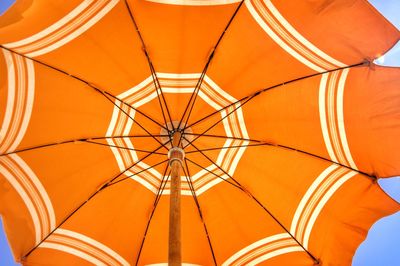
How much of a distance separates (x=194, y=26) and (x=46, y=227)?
9.49 feet

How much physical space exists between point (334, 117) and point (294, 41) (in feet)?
3.42

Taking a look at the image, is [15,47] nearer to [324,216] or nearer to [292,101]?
[292,101]

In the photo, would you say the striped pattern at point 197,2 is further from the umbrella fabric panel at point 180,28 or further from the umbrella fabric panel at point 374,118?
the umbrella fabric panel at point 374,118

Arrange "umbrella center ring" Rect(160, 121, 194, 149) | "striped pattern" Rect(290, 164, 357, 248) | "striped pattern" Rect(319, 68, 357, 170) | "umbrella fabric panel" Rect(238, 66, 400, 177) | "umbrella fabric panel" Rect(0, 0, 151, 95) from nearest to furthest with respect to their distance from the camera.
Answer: "umbrella fabric panel" Rect(0, 0, 151, 95)
"umbrella fabric panel" Rect(238, 66, 400, 177)
"striped pattern" Rect(319, 68, 357, 170)
"striped pattern" Rect(290, 164, 357, 248)
"umbrella center ring" Rect(160, 121, 194, 149)

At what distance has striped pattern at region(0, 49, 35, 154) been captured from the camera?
392 centimetres

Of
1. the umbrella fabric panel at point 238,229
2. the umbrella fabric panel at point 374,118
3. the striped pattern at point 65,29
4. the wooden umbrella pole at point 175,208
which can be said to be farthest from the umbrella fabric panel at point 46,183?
the umbrella fabric panel at point 374,118

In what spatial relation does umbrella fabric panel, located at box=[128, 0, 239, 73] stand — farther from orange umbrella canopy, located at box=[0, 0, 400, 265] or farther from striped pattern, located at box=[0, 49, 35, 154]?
striped pattern, located at box=[0, 49, 35, 154]

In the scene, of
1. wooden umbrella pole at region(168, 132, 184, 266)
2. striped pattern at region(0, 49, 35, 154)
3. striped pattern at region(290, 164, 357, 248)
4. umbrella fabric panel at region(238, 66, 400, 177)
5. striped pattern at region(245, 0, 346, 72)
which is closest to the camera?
wooden umbrella pole at region(168, 132, 184, 266)

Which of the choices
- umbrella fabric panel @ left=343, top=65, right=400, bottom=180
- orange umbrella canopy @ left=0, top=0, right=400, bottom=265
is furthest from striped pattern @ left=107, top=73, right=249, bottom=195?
umbrella fabric panel @ left=343, top=65, right=400, bottom=180

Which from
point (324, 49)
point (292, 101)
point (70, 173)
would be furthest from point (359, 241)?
point (70, 173)

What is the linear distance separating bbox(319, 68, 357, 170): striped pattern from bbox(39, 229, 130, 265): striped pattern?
2.95 m

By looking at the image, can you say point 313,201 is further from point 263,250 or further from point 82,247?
point 82,247

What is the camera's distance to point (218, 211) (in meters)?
4.84

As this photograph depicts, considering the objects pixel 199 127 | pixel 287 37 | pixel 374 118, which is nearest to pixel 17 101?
pixel 199 127
